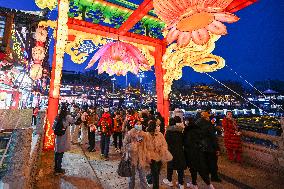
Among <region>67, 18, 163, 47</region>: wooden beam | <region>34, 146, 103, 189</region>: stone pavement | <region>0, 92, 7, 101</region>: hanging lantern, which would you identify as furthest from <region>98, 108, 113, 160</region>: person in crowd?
<region>0, 92, 7, 101</region>: hanging lantern

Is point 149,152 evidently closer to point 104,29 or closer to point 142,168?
point 142,168

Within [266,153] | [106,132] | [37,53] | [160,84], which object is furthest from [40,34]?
[266,153]

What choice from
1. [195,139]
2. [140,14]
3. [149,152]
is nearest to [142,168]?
[149,152]

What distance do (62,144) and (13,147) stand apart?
3.18 meters

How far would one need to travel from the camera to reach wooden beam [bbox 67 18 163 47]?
9.20 m

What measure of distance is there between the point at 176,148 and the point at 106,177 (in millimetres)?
2142

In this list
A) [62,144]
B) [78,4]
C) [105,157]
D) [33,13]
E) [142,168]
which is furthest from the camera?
[33,13]

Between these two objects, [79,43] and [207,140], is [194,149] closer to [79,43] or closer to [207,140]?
[207,140]

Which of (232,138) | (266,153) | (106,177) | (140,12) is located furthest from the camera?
(140,12)

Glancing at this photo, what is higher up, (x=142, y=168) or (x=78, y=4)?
(x=78, y=4)

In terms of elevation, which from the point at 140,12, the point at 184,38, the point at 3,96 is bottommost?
the point at 3,96

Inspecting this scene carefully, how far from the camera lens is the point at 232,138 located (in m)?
7.11

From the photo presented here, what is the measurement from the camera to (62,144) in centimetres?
573

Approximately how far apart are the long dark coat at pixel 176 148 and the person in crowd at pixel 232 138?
→ 9.56 feet
